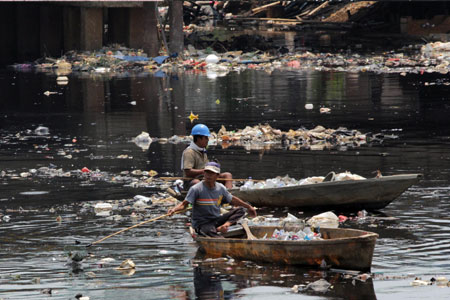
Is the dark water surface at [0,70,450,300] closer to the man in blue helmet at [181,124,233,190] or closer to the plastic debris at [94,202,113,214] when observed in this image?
the plastic debris at [94,202,113,214]

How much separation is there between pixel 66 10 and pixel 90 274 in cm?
3580

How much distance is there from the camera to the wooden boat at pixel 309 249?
9.43 m

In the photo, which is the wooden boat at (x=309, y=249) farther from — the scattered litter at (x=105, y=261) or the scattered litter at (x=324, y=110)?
the scattered litter at (x=324, y=110)

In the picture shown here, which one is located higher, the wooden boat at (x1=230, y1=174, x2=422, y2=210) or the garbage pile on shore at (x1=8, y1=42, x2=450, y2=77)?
the garbage pile on shore at (x1=8, y1=42, x2=450, y2=77)

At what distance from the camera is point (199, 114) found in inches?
936

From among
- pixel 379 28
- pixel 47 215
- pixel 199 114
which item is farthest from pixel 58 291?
pixel 379 28

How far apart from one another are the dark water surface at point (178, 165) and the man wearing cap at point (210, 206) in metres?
0.49

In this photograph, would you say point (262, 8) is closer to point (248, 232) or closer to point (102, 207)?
point (102, 207)

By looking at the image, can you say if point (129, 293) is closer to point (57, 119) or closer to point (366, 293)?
point (366, 293)

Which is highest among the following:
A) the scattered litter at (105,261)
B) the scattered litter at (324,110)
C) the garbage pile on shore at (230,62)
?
the garbage pile on shore at (230,62)

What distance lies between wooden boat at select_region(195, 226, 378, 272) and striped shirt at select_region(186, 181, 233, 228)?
0.90 feet

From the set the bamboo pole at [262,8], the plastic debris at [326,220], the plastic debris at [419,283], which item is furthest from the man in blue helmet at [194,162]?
the bamboo pole at [262,8]

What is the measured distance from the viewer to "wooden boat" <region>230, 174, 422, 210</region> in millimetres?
12328

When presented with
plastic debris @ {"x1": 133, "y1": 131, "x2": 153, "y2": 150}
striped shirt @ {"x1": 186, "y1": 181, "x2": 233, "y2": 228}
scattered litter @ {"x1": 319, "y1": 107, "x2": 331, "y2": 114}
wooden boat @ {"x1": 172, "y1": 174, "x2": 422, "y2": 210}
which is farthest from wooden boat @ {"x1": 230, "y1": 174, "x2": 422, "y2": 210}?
scattered litter @ {"x1": 319, "y1": 107, "x2": 331, "y2": 114}
